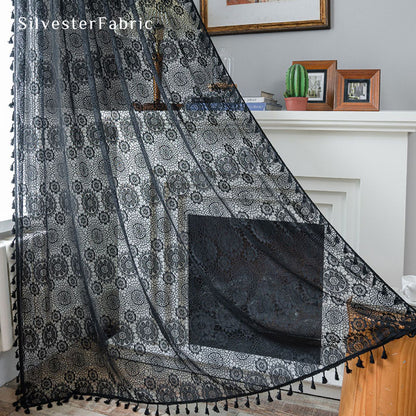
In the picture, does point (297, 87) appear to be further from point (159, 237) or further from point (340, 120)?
point (159, 237)

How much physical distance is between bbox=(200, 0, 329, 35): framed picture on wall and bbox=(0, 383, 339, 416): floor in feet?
5.25

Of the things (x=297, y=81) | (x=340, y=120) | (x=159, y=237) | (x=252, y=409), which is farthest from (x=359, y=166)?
(x=252, y=409)

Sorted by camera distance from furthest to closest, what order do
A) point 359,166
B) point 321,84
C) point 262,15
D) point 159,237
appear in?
1. point 262,15
2. point 321,84
3. point 359,166
4. point 159,237

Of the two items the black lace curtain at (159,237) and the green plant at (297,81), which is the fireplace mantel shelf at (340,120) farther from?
the black lace curtain at (159,237)

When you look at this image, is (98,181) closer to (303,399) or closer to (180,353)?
(180,353)

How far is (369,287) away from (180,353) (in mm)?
738

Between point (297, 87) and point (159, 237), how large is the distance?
0.82 meters

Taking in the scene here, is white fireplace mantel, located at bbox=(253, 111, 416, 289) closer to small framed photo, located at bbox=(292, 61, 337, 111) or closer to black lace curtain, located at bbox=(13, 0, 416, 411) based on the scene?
small framed photo, located at bbox=(292, 61, 337, 111)

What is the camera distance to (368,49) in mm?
2105

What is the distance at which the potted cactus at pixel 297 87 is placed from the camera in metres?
1.97

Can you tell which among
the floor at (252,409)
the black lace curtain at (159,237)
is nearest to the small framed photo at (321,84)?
the black lace curtain at (159,237)

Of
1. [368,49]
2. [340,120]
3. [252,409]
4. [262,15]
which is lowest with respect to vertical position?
[252,409]

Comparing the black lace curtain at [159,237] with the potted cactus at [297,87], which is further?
the potted cactus at [297,87]

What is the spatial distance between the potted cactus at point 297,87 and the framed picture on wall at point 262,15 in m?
0.32
